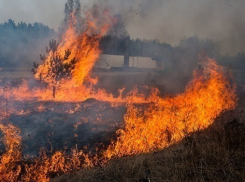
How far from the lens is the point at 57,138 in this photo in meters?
8.63

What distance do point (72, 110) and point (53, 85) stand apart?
13.1 ft

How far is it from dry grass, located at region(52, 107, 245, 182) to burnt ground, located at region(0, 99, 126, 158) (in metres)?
→ 3.26

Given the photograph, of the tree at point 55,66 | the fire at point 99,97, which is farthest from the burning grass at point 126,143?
the tree at point 55,66

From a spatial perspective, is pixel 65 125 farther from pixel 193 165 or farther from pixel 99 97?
pixel 193 165

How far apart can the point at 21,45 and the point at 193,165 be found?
3459 centimetres

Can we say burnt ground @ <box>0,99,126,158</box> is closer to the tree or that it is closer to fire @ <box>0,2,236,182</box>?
fire @ <box>0,2,236,182</box>

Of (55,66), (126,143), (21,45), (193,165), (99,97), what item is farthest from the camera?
(21,45)

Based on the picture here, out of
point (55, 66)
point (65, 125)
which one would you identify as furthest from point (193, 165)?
point (55, 66)

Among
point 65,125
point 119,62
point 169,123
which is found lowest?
point 65,125

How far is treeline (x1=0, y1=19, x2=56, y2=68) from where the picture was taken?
30769 mm

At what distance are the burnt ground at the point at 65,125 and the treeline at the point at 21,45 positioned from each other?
2052 cm

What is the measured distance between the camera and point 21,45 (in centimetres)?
3306

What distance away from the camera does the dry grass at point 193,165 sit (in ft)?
10.4

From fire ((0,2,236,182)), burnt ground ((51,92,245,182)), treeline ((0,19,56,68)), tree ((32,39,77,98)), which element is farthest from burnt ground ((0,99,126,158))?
treeline ((0,19,56,68))
